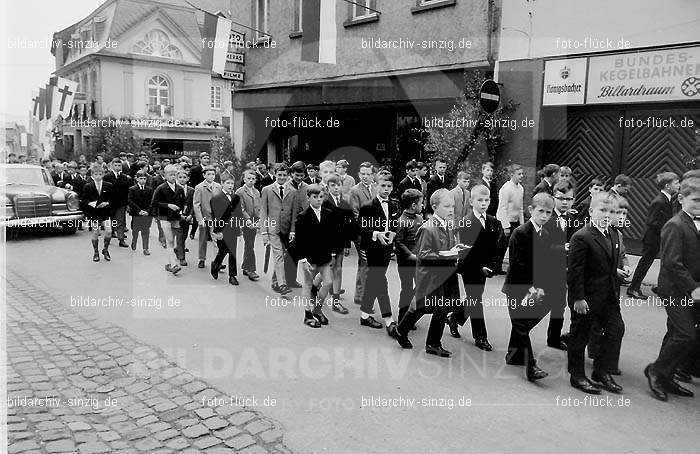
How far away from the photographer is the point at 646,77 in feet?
36.3

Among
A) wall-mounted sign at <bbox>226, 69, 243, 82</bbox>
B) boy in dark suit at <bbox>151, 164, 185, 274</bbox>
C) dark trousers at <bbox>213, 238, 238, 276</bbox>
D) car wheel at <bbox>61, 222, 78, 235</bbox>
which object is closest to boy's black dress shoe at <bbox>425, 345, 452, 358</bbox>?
dark trousers at <bbox>213, 238, 238, 276</bbox>

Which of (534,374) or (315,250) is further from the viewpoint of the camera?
(315,250)

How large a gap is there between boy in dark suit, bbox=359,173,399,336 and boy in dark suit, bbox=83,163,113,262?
6354mm

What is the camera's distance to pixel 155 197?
1048cm

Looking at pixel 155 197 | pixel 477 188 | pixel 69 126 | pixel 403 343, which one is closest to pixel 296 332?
pixel 403 343

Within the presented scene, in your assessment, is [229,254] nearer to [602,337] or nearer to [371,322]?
[371,322]

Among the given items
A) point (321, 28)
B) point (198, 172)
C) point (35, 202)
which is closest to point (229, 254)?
point (198, 172)

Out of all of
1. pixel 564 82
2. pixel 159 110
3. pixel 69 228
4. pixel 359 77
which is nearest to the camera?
pixel 564 82

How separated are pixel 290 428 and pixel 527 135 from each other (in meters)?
10.3

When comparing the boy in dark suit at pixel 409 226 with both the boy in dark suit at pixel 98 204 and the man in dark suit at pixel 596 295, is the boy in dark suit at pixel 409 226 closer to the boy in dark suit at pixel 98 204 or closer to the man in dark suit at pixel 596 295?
the man in dark suit at pixel 596 295

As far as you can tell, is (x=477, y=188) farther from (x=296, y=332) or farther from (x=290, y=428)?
(x=290, y=428)

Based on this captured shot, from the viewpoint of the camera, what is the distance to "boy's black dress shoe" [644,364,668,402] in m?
5.07

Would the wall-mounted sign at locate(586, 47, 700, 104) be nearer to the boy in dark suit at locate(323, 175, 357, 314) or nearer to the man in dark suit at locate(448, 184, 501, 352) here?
the man in dark suit at locate(448, 184, 501, 352)

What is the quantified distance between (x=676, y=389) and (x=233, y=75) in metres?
18.2
